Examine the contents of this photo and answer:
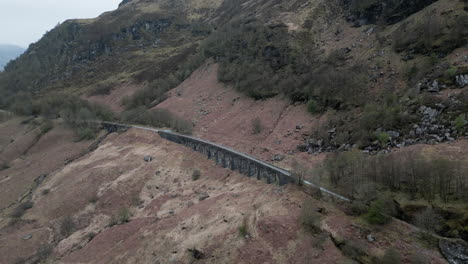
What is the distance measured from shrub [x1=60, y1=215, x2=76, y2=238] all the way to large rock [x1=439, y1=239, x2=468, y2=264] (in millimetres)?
29272

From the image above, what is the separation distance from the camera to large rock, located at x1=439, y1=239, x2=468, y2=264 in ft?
43.0

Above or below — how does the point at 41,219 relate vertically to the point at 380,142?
below

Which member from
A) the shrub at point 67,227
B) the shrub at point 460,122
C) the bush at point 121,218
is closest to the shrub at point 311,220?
the shrub at point 460,122

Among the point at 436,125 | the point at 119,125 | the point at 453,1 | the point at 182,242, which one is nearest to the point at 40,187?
the point at 119,125

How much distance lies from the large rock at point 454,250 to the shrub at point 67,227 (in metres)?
29.3

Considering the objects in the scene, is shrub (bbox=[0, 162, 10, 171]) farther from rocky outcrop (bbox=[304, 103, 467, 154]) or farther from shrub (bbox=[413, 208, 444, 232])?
shrub (bbox=[413, 208, 444, 232])

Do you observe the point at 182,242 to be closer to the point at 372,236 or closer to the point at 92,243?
the point at 92,243

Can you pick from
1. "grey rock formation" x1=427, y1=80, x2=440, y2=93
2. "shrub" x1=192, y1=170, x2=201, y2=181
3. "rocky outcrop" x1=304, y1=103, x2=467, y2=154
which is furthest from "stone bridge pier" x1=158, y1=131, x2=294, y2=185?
"grey rock formation" x1=427, y1=80, x2=440, y2=93

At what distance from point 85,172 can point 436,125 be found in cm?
3825

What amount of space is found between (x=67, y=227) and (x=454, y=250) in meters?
30.3

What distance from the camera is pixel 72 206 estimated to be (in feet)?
105

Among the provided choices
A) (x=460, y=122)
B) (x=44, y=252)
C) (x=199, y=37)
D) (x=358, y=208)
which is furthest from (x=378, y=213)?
(x=199, y=37)

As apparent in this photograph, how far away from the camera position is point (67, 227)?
28.7 meters

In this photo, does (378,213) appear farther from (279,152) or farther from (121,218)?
(121,218)
